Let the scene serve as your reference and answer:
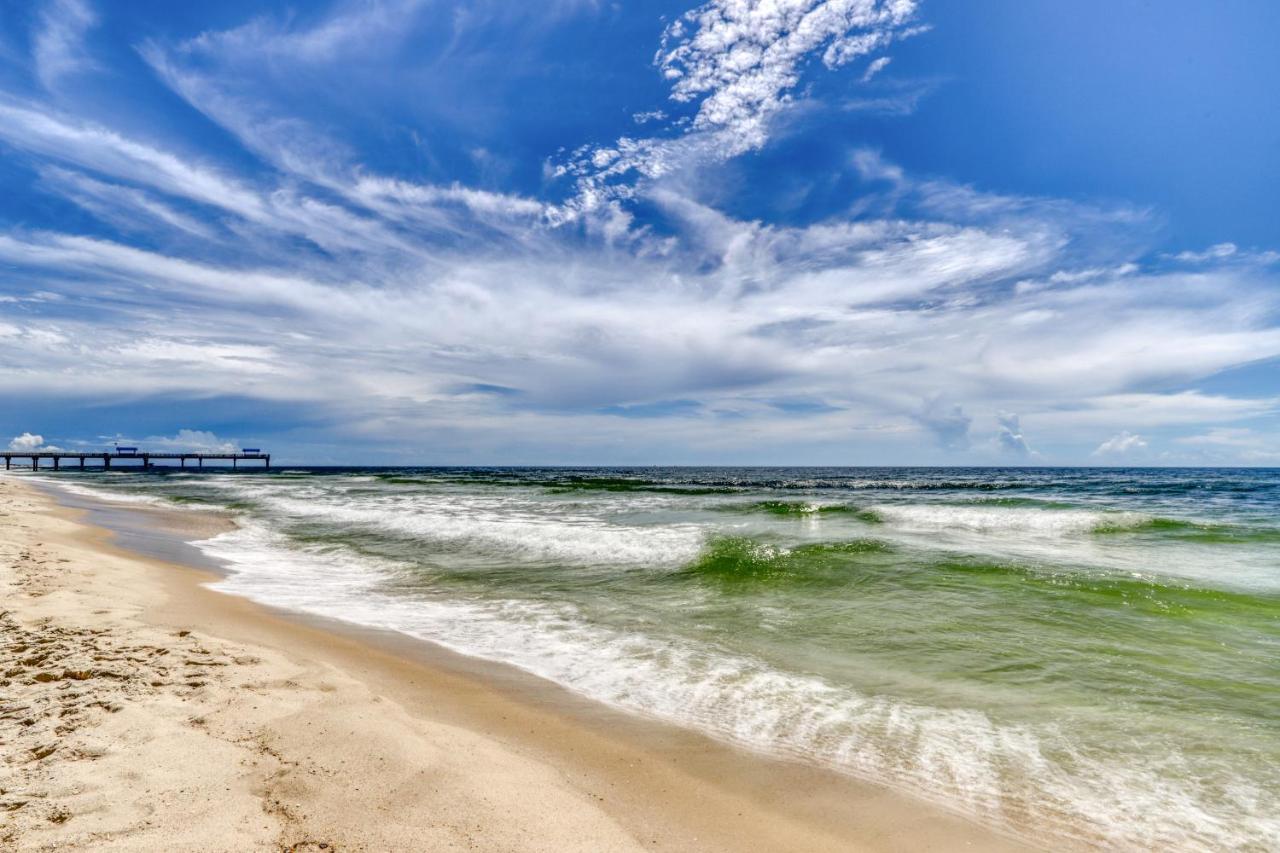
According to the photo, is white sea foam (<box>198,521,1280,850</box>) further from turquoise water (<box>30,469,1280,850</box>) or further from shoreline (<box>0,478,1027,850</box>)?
shoreline (<box>0,478,1027,850</box>)

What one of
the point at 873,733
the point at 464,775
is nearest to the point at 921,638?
the point at 873,733

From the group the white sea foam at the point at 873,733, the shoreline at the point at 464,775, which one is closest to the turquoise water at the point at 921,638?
the white sea foam at the point at 873,733

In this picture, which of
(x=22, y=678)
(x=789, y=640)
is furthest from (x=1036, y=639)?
(x=22, y=678)

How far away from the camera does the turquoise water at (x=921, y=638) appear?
4.22 meters

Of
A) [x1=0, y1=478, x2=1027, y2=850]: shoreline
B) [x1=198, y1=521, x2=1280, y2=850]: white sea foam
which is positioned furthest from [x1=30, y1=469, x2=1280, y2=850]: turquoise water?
[x1=0, y1=478, x2=1027, y2=850]: shoreline

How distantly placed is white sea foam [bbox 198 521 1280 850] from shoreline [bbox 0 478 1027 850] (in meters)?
0.33

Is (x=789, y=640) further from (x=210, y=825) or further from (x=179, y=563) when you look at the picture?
(x=179, y=563)

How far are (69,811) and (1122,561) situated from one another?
15.4m

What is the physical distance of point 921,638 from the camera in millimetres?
7410

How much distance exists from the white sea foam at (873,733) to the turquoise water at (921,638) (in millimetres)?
22

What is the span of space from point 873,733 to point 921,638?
302 centimetres

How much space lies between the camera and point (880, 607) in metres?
8.93

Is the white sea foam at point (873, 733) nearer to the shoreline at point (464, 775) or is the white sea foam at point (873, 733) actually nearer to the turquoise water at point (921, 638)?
the turquoise water at point (921, 638)

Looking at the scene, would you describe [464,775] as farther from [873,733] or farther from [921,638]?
[921,638]
